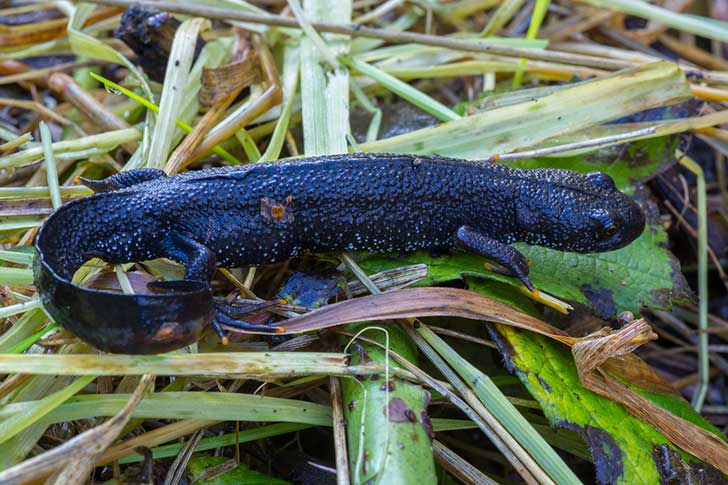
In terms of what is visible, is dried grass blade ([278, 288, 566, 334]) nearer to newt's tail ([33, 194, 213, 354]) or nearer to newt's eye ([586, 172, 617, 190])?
newt's tail ([33, 194, 213, 354])

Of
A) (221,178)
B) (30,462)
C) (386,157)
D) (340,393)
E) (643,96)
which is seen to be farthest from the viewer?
(643,96)

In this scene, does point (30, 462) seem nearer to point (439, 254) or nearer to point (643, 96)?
point (439, 254)

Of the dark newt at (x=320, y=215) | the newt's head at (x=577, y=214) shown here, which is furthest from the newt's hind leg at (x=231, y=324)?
the newt's head at (x=577, y=214)

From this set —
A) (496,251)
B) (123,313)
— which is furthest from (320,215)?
(123,313)

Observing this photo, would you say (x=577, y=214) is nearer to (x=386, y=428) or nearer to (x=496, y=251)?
(x=496, y=251)

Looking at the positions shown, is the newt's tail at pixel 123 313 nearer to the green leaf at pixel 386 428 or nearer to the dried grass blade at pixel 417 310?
the dried grass blade at pixel 417 310

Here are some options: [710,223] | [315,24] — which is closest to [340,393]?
[315,24]

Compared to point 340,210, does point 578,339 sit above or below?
below
